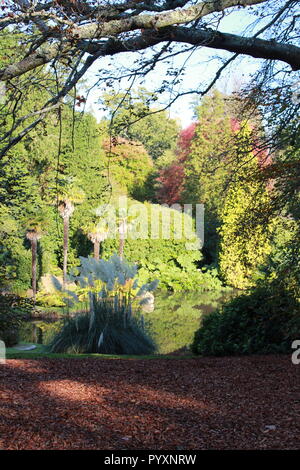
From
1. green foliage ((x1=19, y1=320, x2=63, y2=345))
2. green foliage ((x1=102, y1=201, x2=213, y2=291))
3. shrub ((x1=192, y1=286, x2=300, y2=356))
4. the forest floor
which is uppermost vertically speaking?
green foliage ((x1=102, y1=201, x2=213, y2=291))

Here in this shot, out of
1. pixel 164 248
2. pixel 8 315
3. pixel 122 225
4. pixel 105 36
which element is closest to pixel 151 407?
pixel 105 36

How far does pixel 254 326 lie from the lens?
22.3 ft

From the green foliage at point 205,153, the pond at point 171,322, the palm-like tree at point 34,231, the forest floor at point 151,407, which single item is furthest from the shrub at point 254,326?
the green foliage at point 205,153

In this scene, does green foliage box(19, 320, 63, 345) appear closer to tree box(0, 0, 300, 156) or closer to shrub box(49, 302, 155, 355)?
shrub box(49, 302, 155, 355)

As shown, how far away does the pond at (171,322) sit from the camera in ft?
37.4

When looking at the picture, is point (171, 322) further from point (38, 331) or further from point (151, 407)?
point (151, 407)

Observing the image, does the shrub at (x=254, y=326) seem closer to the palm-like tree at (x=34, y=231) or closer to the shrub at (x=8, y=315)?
the shrub at (x=8, y=315)

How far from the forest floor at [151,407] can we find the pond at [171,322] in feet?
12.5

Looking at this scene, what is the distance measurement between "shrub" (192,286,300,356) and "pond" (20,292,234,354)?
6.21 feet

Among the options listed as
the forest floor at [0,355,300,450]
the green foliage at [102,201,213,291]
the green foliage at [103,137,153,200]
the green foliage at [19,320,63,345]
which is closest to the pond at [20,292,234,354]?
the green foliage at [19,320,63,345]

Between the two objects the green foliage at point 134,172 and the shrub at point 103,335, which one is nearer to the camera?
the shrub at point 103,335

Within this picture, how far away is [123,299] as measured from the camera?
834 centimetres

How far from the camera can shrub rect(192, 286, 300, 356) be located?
638cm

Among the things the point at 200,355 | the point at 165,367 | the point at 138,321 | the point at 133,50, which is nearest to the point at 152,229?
the point at 138,321
